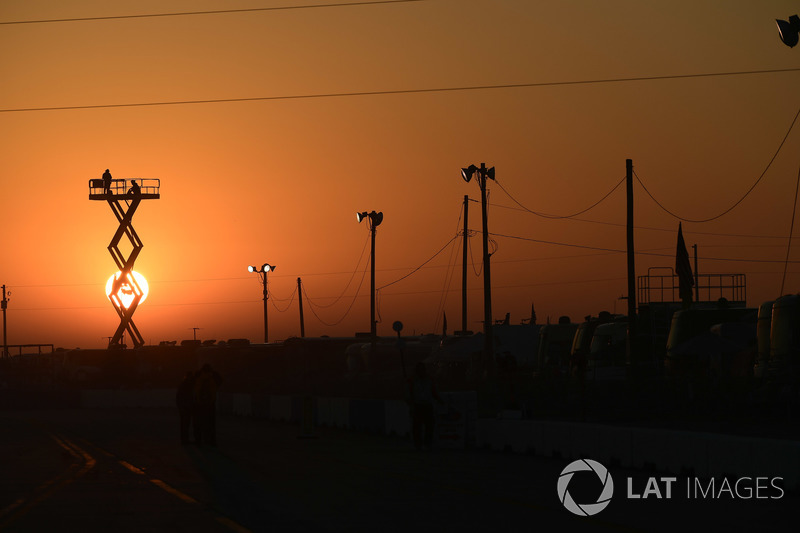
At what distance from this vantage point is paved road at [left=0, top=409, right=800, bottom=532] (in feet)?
39.4

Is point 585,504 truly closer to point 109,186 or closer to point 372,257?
point 372,257

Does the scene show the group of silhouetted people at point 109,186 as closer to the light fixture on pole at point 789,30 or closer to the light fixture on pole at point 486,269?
the light fixture on pole at point 486,269

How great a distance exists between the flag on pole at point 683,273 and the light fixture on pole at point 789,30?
65.2 ft

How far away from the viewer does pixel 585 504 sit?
1345cm

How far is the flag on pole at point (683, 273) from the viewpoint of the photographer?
43.2 metres

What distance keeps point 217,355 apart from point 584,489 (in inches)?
2164

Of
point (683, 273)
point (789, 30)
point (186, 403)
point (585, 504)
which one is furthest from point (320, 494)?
point (683, 273)

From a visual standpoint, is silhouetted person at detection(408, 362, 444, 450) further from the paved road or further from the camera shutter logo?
the camera shutter logo

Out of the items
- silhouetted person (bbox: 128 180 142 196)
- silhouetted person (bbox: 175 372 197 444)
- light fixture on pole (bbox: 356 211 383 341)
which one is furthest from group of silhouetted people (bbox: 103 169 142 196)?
silhouetted person (bbox: 175 372 197 444)

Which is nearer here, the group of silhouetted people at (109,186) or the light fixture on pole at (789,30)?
the light fixture on pole at (789,30)

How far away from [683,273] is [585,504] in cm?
3207

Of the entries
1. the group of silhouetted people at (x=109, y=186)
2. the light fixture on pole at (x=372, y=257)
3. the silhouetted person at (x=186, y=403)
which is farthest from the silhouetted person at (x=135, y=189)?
the silhouetted person at (x=186, y=403)

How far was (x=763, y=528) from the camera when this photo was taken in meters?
11.5

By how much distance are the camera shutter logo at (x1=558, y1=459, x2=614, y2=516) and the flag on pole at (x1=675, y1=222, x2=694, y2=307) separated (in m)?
23.7
